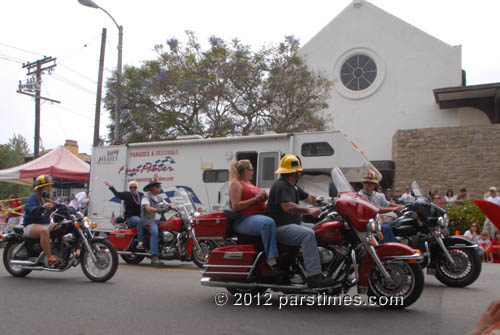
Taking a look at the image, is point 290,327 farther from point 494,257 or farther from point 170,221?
point 494,257

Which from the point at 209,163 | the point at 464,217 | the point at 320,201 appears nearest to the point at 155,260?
the point at 209,163

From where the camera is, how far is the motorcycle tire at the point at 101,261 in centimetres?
737

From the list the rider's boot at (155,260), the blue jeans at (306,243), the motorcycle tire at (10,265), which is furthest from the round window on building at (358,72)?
the blue jeans at (306,243)

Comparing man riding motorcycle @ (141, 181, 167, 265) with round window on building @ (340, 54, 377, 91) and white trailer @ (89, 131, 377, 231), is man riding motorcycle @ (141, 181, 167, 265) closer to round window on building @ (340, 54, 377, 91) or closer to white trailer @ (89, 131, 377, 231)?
white trailer @ (89, 131, 377, 231)

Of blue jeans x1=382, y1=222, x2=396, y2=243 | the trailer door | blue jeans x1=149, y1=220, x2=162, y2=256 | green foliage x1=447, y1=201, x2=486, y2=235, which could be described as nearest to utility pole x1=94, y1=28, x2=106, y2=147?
the trailer door

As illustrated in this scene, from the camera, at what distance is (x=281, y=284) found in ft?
17.9

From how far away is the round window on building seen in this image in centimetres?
2978

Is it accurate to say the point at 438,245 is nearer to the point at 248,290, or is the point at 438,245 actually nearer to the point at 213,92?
the point at 248,290

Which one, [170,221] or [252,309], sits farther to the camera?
[170,221]

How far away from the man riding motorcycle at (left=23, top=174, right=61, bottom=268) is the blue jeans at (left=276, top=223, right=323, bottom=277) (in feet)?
13.4

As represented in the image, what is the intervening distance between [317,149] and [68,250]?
22.0 ft

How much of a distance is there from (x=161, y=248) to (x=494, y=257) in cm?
833

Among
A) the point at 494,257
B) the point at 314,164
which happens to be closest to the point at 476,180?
A: the point at 494,257

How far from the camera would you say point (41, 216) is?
7.79 meters
